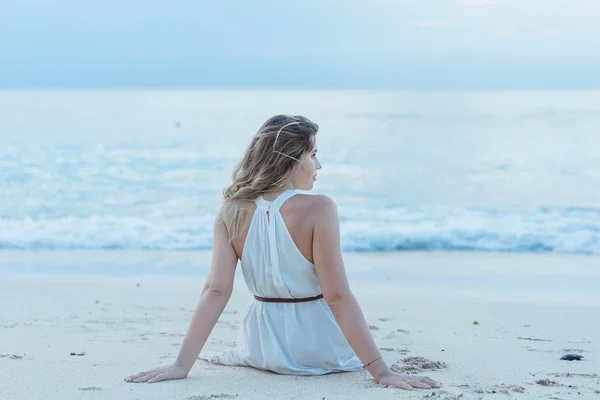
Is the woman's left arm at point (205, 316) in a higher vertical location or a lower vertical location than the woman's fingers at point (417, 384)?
higher

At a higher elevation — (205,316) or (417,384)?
(205,316)

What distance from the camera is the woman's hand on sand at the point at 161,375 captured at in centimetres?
321

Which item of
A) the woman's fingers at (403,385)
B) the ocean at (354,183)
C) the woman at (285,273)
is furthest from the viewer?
the ocean at (354,183)

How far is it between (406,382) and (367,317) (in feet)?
7.73

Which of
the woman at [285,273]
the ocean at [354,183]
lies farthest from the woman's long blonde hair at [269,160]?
the ocean at [354,183]

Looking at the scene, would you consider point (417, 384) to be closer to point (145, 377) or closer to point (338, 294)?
point (338, 294)

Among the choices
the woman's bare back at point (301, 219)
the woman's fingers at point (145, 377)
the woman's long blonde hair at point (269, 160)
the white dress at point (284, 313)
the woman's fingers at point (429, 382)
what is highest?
the woman's long blonde hair at point (269, 160)

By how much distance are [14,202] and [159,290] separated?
879 centimetres

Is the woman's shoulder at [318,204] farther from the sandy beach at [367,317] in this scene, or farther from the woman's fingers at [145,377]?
the woman's fingers at [145,377]

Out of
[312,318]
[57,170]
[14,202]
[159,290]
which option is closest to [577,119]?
[57,170]

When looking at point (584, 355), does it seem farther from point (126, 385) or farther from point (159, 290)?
point (159, 290)

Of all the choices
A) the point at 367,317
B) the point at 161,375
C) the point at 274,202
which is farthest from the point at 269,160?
the point at 367,317

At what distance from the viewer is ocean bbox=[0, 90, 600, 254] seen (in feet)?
33.2

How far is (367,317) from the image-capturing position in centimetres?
539
